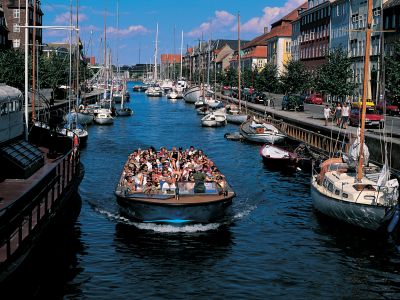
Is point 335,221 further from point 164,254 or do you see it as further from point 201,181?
point 164,254

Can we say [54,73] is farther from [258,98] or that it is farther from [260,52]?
[260,52]

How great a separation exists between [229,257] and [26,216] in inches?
318

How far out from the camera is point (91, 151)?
5641 centimetres

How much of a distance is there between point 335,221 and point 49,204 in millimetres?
13435

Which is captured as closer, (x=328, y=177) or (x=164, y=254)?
(x=164, y=254)

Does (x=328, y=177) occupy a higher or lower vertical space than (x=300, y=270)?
Answer: higher

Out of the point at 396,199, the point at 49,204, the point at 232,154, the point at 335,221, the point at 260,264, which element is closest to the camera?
the point at 49,204

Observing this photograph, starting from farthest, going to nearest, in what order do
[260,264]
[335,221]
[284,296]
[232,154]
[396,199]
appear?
[232,154] < [335,221] < [396,199] < [260,264] < [284,296]

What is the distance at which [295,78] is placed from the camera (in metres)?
95.4

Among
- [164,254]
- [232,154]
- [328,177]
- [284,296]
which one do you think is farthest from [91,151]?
[284,296]

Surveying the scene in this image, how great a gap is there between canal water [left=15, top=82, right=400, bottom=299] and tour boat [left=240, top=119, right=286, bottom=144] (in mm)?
25090

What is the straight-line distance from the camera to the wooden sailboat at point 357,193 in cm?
2638

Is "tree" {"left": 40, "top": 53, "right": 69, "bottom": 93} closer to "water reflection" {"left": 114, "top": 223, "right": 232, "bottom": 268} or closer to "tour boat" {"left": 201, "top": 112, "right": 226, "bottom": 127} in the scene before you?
"tour boat" {"left": 201, "top": 112, "right": 226, "bottom": 127}

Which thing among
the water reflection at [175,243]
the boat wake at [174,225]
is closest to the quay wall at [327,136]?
the boat wake at [174,225]
